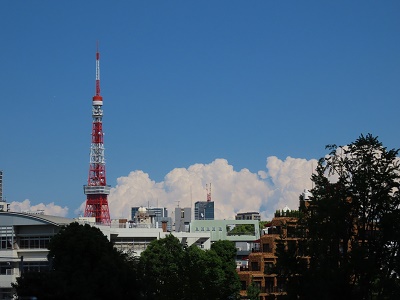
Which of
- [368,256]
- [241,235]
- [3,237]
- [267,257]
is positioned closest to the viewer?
[368,256]

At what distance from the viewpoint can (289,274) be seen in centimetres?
5231

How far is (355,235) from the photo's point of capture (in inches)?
2057

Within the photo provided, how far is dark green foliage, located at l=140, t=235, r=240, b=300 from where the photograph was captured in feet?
235

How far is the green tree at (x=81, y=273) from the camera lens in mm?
48875

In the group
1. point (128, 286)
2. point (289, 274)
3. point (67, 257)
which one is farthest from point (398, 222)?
point (67, 257)

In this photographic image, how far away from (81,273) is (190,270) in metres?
22.9

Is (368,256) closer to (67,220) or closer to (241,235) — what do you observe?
(67,220)

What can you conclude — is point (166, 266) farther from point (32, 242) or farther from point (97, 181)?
point (97, 181)

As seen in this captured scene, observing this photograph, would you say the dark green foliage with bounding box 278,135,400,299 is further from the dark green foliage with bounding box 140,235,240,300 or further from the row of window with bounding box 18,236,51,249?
the row of window with bounding box 18,236,51,249

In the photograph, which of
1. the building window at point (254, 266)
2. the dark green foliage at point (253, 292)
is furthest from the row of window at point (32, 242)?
the building window at point (254, 266)

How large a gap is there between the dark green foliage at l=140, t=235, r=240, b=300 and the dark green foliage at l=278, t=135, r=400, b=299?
19625 mm

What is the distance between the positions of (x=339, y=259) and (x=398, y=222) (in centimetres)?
399

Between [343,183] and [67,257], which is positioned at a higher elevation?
[343,183]

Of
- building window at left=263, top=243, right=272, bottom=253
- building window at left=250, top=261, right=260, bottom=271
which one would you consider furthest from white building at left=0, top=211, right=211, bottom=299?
building window at left=263, top=243, right=272, bottom=253
